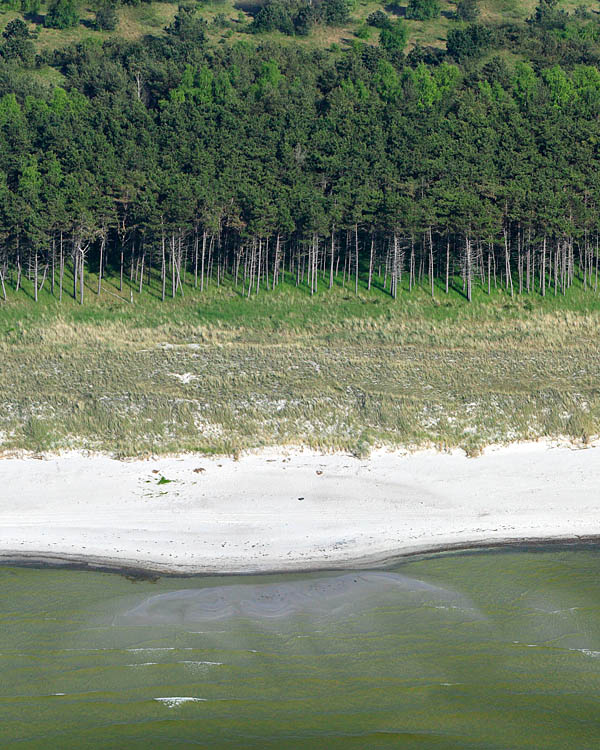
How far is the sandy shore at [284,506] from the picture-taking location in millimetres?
17391

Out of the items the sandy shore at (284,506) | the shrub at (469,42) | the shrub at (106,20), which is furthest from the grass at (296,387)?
the shrub at (106,20)

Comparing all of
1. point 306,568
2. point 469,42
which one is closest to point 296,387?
point 306,568

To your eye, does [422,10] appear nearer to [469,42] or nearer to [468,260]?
[469,42]

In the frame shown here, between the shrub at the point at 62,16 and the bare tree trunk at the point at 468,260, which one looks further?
the shrub at the point at 62,16

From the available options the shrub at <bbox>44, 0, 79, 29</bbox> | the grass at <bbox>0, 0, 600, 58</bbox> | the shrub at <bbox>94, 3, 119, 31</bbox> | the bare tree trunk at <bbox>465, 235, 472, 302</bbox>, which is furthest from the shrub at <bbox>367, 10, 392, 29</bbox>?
the bare tree trunk at <bbox>465, 235, 472, 302</bbox>

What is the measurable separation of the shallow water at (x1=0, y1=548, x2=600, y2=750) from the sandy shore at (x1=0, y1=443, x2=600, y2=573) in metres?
1.18

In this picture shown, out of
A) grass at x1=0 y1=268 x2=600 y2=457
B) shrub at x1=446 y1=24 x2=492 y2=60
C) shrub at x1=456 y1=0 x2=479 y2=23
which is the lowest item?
grass at x1=0 y1=268 x2=600 y2=457

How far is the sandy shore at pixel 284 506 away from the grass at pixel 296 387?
136 centimetres

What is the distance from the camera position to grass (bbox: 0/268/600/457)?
2578cm

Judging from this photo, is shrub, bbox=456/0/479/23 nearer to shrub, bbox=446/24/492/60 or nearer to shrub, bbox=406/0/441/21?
shrub, bbox=406/0/441/21

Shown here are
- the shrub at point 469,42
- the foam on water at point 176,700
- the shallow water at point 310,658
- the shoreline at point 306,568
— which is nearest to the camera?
the shallow water at point 310,658

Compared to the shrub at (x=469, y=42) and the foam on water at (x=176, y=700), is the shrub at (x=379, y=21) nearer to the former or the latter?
the shrub at (x=469, y=42)

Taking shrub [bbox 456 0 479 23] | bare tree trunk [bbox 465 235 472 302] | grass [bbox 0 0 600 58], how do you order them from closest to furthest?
bare tree trunk [bbox 465 235 472 302]
grass [bbox 0 0 600 58]
shrub [bbox 456 0 479 23]

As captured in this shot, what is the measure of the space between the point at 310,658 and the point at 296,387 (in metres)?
18.3
